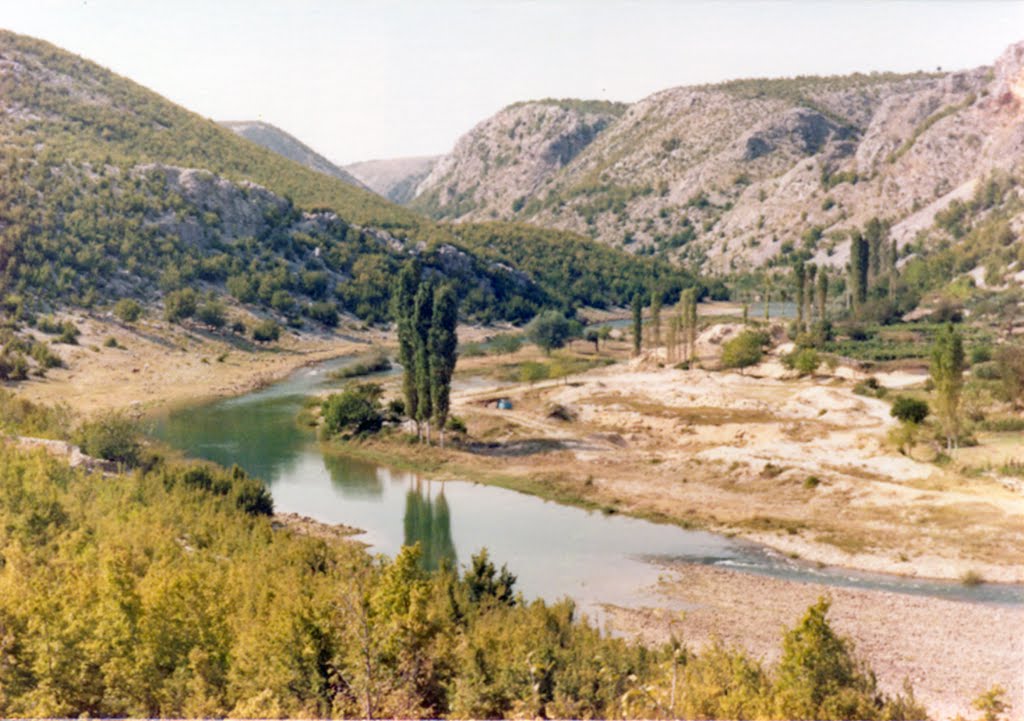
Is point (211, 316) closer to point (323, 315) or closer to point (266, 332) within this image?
point (266, 332)

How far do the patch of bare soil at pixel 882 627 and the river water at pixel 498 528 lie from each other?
1.51 m

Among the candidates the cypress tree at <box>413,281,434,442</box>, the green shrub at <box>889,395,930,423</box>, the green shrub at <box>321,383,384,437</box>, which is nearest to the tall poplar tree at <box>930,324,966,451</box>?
the green shrub at <box>889,395,930,423</box>

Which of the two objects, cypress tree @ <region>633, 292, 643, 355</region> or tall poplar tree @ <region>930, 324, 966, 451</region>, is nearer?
tall poplar tree @ <region>930, 324, 966, 451</region>

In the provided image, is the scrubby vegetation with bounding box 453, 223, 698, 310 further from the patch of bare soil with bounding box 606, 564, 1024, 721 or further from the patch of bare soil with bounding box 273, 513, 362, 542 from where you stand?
the patch of bare soil with bounding box 606, 564, 1024, 721

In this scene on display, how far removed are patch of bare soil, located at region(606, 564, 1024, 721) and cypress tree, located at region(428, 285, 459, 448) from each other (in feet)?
90.1

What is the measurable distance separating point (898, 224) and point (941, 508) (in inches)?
5647

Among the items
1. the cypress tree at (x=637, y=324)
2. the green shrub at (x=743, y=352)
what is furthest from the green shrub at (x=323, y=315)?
the green shrub at (x=743, y=352)

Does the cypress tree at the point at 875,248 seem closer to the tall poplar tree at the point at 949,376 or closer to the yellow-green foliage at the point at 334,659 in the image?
the tall poplar tree at the point at 949,376

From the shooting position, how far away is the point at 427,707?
853 inches

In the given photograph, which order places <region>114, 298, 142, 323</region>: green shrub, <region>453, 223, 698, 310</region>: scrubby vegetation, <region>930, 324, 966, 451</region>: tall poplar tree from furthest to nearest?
<region>453, 223, 698, 310</region>: scrubby vegetation, <region>114, 298, 142, 323</region>: green shrub, <region>930, 324, 966, 451</region>: tall poplar tree

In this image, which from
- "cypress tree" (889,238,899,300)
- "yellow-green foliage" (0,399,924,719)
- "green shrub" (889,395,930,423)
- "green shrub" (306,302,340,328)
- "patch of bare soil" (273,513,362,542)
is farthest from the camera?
"cypress tree" (889,238,899,300)

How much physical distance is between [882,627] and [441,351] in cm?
3707

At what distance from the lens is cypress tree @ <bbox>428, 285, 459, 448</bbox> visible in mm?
62906

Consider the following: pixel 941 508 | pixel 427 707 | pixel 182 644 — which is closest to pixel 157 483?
pixel 182 644
